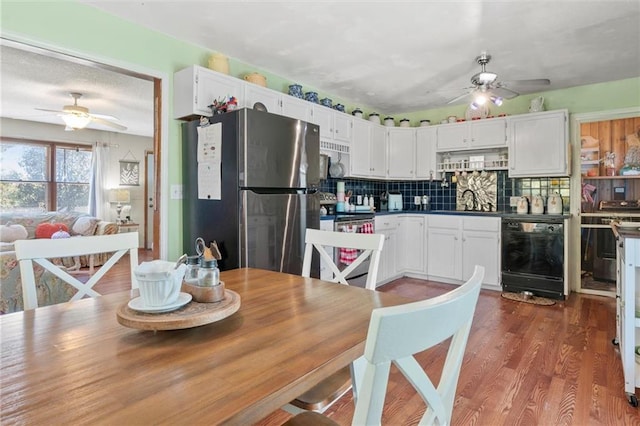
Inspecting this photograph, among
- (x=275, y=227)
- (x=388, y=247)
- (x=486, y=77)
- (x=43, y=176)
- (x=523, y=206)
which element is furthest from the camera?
(x=43, y=176)

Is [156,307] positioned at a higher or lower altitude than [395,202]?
lower

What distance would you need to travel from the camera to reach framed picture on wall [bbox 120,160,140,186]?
7155 mm

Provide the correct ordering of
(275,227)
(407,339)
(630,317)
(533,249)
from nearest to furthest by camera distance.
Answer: (407,339) → (630,317) → (275,227) → (533,249)

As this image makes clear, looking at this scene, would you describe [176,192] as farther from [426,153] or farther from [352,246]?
[426,153]

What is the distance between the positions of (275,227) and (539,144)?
3253 millimetres

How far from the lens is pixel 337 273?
67.5 inches

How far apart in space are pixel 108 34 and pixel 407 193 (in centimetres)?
413

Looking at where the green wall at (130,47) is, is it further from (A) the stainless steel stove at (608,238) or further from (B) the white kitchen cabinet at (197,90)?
(A) the stainless steel stove at (608,238)

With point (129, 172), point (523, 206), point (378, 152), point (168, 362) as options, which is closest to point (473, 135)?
point (523, 206)

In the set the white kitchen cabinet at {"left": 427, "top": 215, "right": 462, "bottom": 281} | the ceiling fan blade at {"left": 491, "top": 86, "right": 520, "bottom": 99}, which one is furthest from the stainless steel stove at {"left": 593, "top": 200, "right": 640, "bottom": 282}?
the ceiling fan blade at {"left": 491, "top": 86, "right": 520, "bottom": 99}

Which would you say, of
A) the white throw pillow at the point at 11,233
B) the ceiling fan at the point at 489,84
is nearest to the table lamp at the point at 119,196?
the white throw pillow at the point at 11,233

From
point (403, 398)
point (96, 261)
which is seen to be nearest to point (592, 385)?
point (403, 398)

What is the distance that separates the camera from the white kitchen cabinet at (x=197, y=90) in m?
2.73

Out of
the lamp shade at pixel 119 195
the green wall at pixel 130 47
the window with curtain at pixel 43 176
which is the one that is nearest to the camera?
the green wall at pixel 130 47
